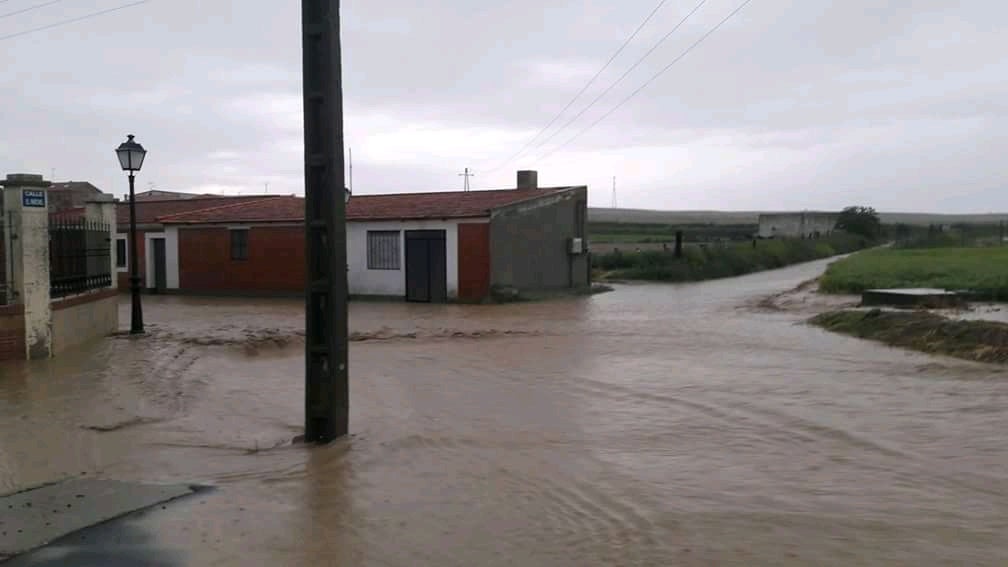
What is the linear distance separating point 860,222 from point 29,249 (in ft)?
284

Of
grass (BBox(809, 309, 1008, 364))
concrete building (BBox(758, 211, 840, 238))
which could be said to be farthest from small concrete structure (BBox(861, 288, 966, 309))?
concrete building (BBox(758, 211, 840, 238))

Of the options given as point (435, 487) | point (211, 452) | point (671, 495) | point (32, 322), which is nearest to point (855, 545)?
point (671, 495)

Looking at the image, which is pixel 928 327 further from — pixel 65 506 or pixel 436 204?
pixel 436 204

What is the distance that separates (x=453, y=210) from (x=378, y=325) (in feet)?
26.6

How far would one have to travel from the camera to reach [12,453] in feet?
29.0

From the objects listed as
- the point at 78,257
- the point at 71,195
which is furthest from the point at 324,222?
the point at 71,195

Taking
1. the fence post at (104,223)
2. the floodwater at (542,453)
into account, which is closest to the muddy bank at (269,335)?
the floodwater at (542,453)

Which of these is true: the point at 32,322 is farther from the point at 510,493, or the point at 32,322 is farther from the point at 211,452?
the point at 510,493

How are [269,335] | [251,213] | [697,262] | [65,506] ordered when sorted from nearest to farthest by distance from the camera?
[65,506] → [269,335] → [251,213] → [697,262]

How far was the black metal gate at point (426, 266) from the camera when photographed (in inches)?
1188

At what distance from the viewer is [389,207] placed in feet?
108

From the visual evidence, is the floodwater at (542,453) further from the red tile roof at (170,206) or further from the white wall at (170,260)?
the red tile roof at (170,206)

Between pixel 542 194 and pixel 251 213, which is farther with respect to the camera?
pixel 251 213

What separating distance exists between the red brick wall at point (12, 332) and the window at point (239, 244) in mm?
20647
